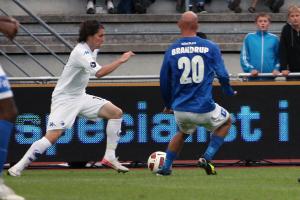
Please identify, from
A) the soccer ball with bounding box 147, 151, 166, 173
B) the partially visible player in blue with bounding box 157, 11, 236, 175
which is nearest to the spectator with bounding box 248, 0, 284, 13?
the soccer ball with bounding box 147, 151, 166, 173

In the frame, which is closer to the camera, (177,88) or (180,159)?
(177,88)

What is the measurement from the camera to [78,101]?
16.0m

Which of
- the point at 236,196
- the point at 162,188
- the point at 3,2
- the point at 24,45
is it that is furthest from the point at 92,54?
the point at 3,2

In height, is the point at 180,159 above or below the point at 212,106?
below

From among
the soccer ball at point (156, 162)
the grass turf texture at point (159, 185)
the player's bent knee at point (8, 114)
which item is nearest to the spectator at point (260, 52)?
the grass turf texture at point (159, 185)

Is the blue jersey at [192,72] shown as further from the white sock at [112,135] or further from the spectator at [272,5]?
the spectator at [272,5]

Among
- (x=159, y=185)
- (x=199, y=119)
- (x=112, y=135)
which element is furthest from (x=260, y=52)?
(x=159, y=185)

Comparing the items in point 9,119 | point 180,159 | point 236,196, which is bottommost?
point 180,159

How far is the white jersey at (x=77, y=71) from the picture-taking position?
613 inches

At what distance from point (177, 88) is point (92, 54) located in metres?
1.38

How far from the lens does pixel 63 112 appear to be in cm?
1584

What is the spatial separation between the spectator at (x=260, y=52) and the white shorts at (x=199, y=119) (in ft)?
10.6

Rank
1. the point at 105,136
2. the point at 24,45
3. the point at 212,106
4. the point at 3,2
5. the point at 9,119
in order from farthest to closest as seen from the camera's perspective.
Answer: the point at 3,2 < the point at 24,45 < the point at 105,136 < the point at 212,106 < the point at 9,119

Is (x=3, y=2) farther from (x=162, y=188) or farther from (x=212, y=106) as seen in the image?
(x=162, y=188)
